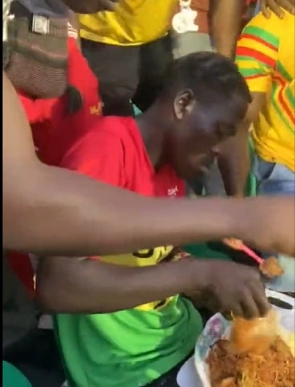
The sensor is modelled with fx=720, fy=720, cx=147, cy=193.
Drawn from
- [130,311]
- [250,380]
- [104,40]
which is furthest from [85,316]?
[104,40]

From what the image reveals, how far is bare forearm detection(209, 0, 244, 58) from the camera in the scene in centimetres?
69

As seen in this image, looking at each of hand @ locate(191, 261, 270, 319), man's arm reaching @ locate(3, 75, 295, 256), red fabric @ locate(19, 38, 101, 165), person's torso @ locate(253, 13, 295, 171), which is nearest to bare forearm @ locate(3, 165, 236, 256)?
man's arm reaching @ locate(3, 75, 295, 256)

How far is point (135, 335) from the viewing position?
2.10ft

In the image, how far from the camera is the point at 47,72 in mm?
604

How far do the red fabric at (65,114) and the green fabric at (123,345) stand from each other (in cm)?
15

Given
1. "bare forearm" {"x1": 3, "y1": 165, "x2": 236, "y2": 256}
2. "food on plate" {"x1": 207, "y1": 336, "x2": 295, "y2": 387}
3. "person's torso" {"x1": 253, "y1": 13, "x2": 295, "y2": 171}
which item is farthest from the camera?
"person's torso" {"x1": 253, "y1": 13, "x2": 295, "y2": 171}

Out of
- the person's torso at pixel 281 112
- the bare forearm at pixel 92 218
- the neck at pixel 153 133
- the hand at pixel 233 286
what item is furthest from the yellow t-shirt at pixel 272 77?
the bare forearm at pixel 92 218

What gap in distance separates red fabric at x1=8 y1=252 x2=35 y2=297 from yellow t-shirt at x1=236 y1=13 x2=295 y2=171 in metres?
0.26

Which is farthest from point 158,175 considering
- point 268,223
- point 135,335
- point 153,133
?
point 268,223

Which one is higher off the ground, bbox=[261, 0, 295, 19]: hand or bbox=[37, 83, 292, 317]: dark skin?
bbox=[261, 0, 295, 19]: hand

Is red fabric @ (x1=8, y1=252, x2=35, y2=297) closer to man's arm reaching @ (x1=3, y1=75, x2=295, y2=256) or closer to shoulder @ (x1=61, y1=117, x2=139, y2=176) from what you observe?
shoulder @ (x1=61, y1=117, x2=139, y2=176)

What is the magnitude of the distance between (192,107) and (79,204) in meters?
0.29

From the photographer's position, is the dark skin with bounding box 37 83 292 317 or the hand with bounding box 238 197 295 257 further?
the dark skin with bounding box 37 83 292 317

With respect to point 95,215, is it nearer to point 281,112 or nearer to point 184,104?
point 184,104
